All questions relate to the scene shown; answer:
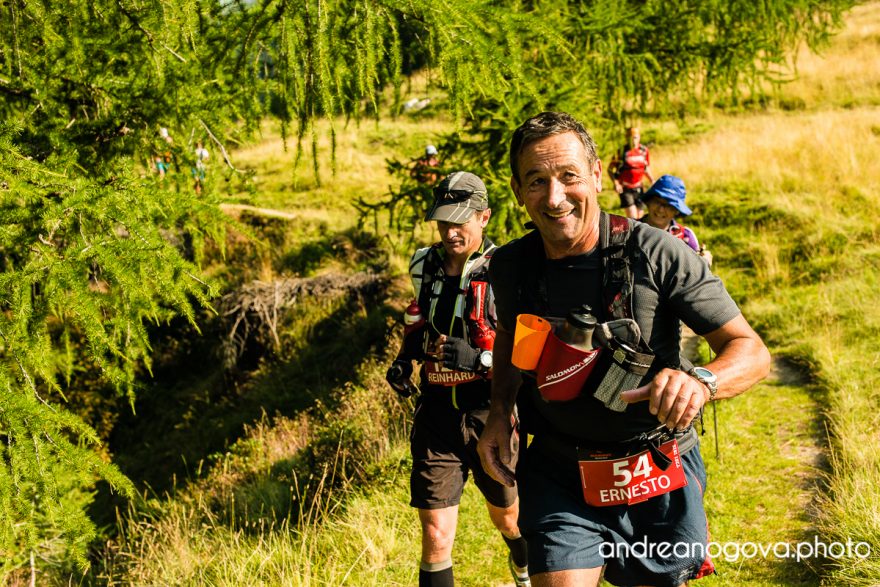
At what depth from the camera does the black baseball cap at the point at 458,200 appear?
385 cm

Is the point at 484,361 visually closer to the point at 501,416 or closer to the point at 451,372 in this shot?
the point at 451,372

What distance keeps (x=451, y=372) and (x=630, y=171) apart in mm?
7981

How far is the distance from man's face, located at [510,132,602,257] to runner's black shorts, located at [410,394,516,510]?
156 cm

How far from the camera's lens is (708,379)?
84.6 inches

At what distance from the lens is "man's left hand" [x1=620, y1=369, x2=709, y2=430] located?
81.8 inches

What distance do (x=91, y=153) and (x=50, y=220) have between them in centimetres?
174

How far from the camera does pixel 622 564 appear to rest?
8.54ft

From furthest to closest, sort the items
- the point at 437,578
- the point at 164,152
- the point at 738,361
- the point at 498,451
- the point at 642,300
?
the point at 164,152, the point at 437,578, the point at 498,451, the point at 642,300, the point at 738,361

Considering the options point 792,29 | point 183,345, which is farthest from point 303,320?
point 792,29

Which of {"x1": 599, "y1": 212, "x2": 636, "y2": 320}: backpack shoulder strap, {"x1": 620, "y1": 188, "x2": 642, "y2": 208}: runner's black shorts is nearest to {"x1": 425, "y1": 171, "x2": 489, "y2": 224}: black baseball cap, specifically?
{"x1": 599, "y1": 212, "x2": 636, "y2": 320}: backpack shoulder strap

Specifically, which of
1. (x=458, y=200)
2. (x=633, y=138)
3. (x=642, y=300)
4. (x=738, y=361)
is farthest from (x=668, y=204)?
(x=633, y=138)

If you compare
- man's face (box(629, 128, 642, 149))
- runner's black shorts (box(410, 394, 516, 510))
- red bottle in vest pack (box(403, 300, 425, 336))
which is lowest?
runner's black shorts (box(410, 394, 516, 510))

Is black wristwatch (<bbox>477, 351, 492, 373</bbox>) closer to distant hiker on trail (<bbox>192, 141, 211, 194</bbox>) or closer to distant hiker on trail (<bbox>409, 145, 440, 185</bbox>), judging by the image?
distant hiker on trail (<bbox>192, 141, 211, 194</bbox>)

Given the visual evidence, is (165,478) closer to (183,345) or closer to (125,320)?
(183,345)
